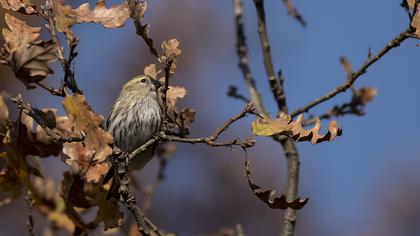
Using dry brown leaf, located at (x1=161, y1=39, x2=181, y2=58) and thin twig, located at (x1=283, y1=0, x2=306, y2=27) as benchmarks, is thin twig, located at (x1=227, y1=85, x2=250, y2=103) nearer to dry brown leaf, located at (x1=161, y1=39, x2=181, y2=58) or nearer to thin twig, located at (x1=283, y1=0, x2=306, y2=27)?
thin twig, located at (x1=283, y1=0, x2=306, y2=27)

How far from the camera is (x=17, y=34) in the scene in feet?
7.38

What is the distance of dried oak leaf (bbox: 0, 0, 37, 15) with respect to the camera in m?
2.47

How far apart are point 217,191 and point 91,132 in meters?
6.09

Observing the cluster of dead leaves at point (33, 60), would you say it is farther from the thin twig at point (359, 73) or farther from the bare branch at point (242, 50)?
the bare branch at point (242, 50)

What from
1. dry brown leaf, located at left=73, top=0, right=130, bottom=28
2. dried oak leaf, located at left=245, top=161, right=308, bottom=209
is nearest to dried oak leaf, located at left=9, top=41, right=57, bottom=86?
dry brown leaf, located at left=73, top=0, right=130, bottom=28

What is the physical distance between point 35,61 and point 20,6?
2.13ft

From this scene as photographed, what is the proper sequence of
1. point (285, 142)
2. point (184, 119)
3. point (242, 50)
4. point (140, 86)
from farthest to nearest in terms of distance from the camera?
1. point (140, 86)
2. point (242, 50)
3. point (285, 142)
4. point (184, 119)

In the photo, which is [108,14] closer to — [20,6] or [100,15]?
[100,15]

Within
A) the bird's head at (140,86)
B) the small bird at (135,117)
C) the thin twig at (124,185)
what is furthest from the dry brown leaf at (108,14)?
Result: the bird's head at (140,86)

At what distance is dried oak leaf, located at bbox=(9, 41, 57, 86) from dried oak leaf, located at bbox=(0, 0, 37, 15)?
0.58 metres

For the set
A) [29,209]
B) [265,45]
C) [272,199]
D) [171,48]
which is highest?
[265,45]

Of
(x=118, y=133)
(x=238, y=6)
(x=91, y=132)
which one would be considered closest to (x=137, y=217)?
(x=91, y=132)

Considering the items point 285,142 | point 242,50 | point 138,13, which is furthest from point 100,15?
point 242,50

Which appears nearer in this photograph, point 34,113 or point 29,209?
Result: point 34,113
